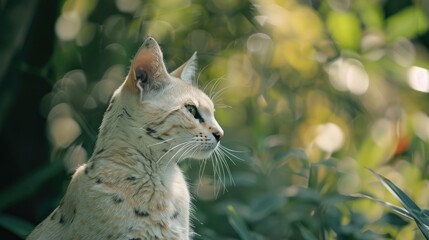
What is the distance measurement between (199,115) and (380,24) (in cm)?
163

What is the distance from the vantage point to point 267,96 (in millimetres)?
4855

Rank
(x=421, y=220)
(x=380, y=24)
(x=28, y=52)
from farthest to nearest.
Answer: (x=28, y=52), (x=380, y=24), (x=421, y=220)

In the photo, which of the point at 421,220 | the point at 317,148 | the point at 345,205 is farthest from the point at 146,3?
the point at 421,220

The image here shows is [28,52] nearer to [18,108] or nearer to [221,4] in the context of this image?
[18,108]

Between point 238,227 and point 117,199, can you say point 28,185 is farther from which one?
point 117,199

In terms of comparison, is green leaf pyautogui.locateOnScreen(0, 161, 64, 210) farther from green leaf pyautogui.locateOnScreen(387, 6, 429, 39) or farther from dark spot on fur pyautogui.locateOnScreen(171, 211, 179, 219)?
green leaf pyautogui.locateOnScreen(387, 6, 429, 39)

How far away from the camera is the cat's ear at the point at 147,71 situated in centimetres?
311

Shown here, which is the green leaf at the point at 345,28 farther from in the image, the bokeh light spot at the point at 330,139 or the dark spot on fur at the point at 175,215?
the dark spot on fur at the point at 175,215

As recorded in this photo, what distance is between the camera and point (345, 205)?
4133mm

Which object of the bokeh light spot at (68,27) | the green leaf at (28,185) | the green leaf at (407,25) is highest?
the green leaf at (407,25)

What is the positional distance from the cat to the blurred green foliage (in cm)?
86

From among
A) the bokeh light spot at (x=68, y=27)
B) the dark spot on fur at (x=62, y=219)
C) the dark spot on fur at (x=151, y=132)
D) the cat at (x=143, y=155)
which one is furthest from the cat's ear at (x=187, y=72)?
the bokeh light spot at (x=68, y=27)

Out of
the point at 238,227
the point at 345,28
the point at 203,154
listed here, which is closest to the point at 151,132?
the point at 203,154

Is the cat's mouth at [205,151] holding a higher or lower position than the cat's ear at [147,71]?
lower
